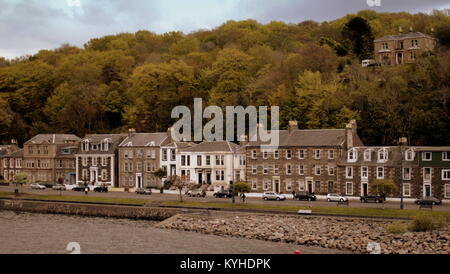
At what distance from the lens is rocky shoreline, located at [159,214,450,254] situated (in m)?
48.6

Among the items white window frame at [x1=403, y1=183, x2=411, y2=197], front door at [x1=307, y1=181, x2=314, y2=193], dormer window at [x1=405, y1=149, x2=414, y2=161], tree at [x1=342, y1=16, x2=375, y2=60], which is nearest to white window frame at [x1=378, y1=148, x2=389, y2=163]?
dormer window at [x1=405, y1=149, x2=414, y2=161]

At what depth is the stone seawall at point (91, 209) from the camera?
68.4 m

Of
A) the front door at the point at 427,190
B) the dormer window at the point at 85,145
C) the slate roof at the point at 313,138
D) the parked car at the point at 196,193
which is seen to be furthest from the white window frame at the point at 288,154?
the dormer window at the point at 85,145

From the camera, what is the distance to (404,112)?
284 ft

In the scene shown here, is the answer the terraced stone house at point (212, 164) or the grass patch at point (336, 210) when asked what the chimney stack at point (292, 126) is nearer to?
the terraced stone house at point (212, 164)

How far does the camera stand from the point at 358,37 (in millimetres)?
121062

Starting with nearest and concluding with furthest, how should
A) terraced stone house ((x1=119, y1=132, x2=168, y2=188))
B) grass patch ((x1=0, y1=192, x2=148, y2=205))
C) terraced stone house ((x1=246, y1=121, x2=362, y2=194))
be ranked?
grass patch ((x1=0, y1=192, x2=148, y2=205)), terraced stone house ((x1=246, y1=121, x2=362, y2=194)), terraced stone house ((x1=119, y1=132, x2=168, y2=188))

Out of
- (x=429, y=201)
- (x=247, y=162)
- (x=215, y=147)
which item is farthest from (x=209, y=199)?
(x=429, y=201)

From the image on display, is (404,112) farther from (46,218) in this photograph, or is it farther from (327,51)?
(46,218)

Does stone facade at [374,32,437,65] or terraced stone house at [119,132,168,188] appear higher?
stone facade at [374,32,437,65]

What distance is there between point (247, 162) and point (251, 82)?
26.3 metres

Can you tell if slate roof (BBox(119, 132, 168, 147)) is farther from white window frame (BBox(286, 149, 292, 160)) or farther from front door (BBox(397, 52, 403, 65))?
front door (BBox(397, 52, 403, 65))

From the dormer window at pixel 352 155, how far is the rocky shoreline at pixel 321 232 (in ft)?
53.7

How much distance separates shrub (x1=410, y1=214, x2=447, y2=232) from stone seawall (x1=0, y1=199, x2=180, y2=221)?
962 inches
